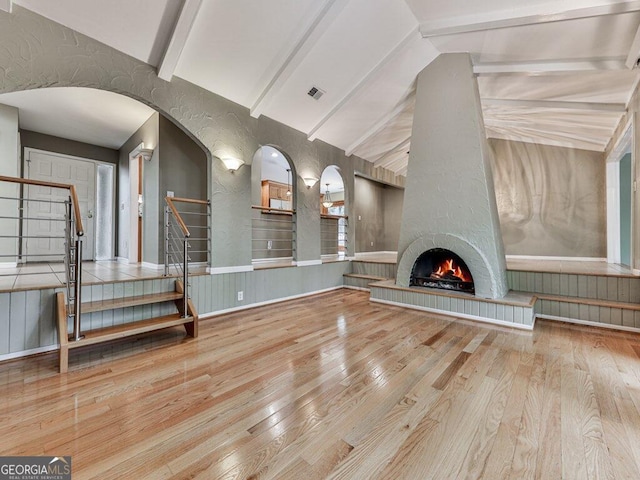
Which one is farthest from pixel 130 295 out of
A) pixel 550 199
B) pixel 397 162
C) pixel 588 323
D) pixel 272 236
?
pixel 550 199

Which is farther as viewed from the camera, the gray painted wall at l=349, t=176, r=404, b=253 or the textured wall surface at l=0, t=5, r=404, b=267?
the gray painted wall at l=349, t=176, r=404, b=253

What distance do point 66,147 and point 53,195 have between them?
102 cm

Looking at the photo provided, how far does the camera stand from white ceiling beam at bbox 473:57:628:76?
3.12m

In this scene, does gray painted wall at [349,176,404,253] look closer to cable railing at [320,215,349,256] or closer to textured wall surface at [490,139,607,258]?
cable railing at [320,215,349,256]

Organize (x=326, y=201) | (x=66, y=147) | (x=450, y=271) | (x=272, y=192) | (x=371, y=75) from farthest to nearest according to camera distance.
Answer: (x=326, y=201), (x=272, y=192), (x=66, y=147), (x=450, y=271), (x=371, y=75)

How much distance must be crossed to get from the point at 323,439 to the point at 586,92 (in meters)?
5.28

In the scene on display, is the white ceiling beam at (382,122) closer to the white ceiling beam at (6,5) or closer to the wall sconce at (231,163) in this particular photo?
the wall sconce at (231,163)

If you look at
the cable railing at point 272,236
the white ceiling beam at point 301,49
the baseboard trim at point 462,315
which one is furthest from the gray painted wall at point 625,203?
the cable railing at point 272,236

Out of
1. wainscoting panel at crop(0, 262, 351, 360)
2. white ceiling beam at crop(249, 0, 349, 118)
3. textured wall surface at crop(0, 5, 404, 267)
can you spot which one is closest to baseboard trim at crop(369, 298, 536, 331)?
wainscoting panel at crop(0, 262, 351, 360)

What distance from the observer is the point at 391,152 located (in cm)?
679

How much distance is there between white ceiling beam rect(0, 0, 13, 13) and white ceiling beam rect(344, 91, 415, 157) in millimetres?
4704

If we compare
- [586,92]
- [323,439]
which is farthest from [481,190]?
[323,439]

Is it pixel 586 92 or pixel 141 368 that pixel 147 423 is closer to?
pixel 141 368

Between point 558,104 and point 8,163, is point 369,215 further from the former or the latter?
point 8,163
